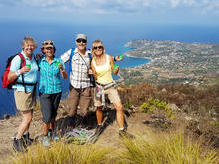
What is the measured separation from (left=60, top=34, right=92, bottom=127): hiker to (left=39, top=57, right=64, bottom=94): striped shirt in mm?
393

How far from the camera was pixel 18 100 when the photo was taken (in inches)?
112

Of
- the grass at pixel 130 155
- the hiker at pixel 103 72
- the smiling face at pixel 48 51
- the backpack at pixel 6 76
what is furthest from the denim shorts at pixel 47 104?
the grass at pixel 130 155

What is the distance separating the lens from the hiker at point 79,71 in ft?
11.3

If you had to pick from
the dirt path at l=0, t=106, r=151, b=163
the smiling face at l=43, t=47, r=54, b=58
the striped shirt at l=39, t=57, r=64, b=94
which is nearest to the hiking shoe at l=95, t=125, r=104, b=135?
the dirt path at l=0, t=106, r=151, b=163

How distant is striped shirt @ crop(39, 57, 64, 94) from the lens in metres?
3.09

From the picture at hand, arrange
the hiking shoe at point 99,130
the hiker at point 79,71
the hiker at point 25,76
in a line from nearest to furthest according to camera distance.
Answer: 1. the hiker at point 25,76
2. the hiker at point 79,71
3. the hiking shoe at point 99,130

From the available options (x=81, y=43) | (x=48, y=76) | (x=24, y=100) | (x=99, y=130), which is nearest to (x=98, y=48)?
(x=81, y=43)

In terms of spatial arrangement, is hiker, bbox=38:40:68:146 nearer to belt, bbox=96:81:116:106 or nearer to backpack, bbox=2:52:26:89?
backpack, bbox=2:52:26:89

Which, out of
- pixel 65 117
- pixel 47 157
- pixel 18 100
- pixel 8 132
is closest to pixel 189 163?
pixel 47 157

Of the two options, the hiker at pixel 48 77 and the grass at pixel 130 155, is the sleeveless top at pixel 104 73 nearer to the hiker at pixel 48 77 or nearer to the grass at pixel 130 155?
the hiker at pixel 48 77

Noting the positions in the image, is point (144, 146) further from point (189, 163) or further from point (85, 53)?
point (85, 53)

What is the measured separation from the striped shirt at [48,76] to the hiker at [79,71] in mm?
393

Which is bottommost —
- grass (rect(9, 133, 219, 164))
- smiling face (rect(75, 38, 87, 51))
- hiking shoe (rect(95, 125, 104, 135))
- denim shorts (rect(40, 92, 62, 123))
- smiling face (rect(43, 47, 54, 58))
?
hiking shoe (rect(95, 125, 104, 135))

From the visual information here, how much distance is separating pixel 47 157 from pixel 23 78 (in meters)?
1.29
